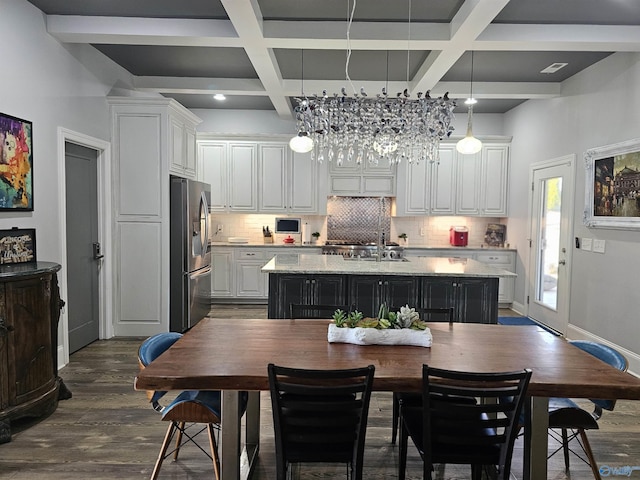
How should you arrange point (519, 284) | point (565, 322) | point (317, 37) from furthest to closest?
1. point (519, 284)
2. point (565, 322)
3. point (317, 37)

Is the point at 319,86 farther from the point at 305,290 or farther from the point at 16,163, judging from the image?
the point at 16,163

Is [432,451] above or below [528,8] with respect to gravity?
below

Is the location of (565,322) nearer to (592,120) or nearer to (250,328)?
(592,120)

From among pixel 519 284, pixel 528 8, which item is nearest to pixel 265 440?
pixel 528 8

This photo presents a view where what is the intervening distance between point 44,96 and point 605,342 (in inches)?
225

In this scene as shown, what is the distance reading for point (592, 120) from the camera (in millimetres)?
4805

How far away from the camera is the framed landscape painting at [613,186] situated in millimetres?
4094

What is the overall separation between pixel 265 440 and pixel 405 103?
106 inches

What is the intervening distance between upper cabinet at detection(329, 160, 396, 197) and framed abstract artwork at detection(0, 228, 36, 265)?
4.44 metres

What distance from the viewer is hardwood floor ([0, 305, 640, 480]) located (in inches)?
100

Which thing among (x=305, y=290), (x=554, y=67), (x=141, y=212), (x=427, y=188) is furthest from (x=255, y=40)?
(x=427, y=188)

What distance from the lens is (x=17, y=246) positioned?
3.43m

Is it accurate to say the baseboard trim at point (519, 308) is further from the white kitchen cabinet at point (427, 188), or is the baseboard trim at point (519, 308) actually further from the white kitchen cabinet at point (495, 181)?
the white kitchen cabinet at point (427, 188)

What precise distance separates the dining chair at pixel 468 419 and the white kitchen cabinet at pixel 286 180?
5419 millimetres
